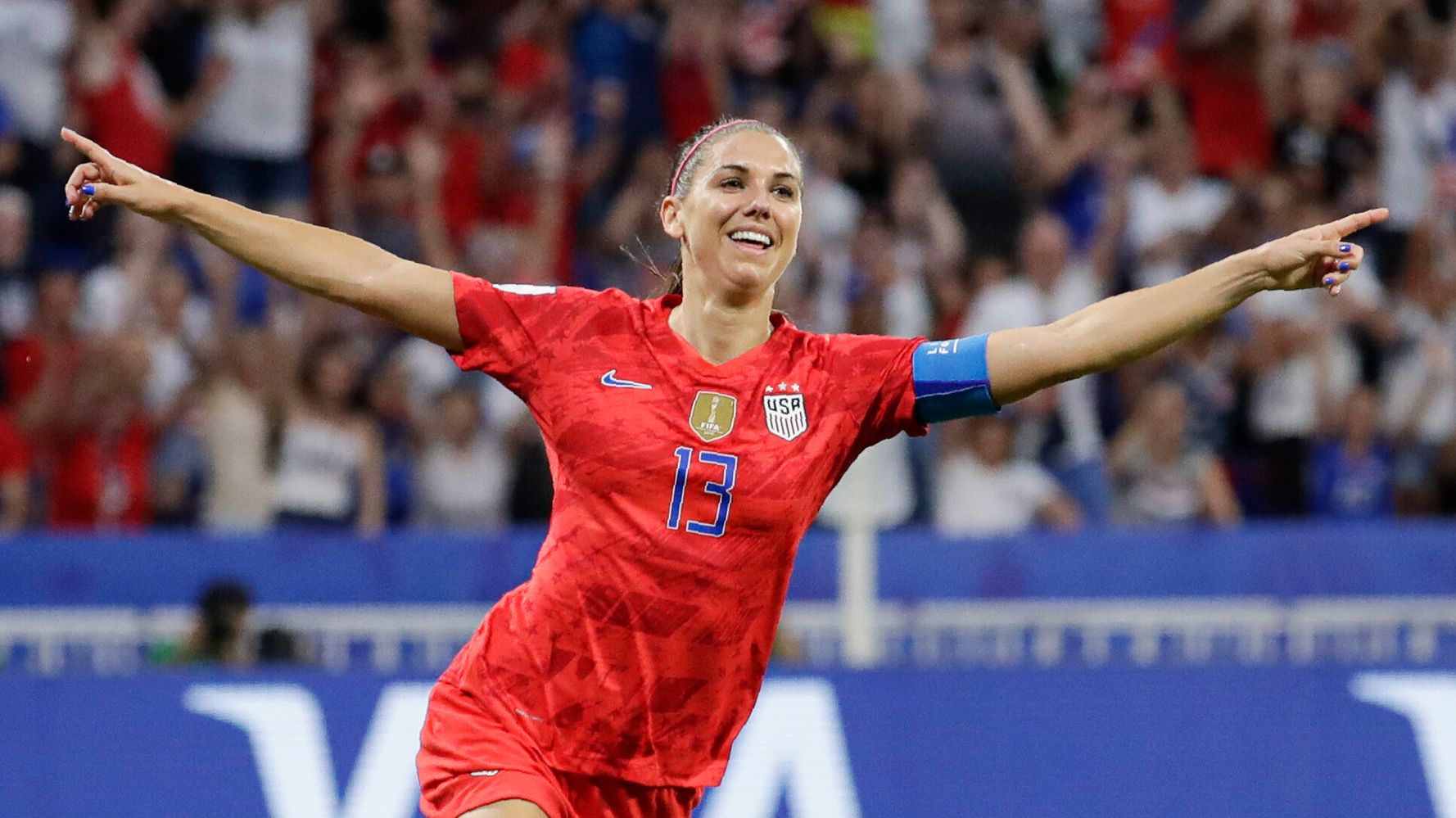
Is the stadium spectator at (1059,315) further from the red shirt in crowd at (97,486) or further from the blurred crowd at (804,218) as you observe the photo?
the red shirt in crowd at (97,486)

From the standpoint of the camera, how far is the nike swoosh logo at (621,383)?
15.0ft

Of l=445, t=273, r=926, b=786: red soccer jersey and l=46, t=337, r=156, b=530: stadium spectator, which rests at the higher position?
l=46, t=337, r=156, b=530: stadium spectator

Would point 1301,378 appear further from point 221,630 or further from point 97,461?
point 97,461

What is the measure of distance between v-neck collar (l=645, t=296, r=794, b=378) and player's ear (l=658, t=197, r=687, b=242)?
204 millimetres

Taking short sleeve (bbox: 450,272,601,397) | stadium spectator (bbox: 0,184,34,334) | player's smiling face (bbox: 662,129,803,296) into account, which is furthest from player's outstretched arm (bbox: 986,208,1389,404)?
stadium spectator (bbox: 0,184,34,334)

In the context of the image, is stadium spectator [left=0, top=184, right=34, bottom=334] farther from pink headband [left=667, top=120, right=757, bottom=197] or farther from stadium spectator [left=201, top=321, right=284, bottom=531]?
pink headband [left=667, top=120, right=757, bottom=197]

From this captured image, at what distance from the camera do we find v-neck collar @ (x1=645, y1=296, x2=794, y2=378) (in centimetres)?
462

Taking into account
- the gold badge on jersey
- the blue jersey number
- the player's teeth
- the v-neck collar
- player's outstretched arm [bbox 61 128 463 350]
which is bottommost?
the blue jersey number

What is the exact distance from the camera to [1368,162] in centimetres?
1238

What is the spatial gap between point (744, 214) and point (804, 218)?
689cm

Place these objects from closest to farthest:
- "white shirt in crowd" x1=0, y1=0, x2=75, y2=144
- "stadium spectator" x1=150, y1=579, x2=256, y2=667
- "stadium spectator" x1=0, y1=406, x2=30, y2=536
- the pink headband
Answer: the pink headband
"stadium spectator" x1=150, y1=579, x2=256, y2=667
"stadium spectator" x1=0, y1=406, x2=30, y2=536
"white shirt in crowd" x1=0, y1=0, x2=75, y2=144

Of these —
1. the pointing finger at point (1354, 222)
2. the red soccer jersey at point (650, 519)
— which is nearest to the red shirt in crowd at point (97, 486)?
the red soccer jersey at point (650, 519)

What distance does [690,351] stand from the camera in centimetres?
466

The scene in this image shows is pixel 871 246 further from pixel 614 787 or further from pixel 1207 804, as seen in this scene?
pixel 614 787
